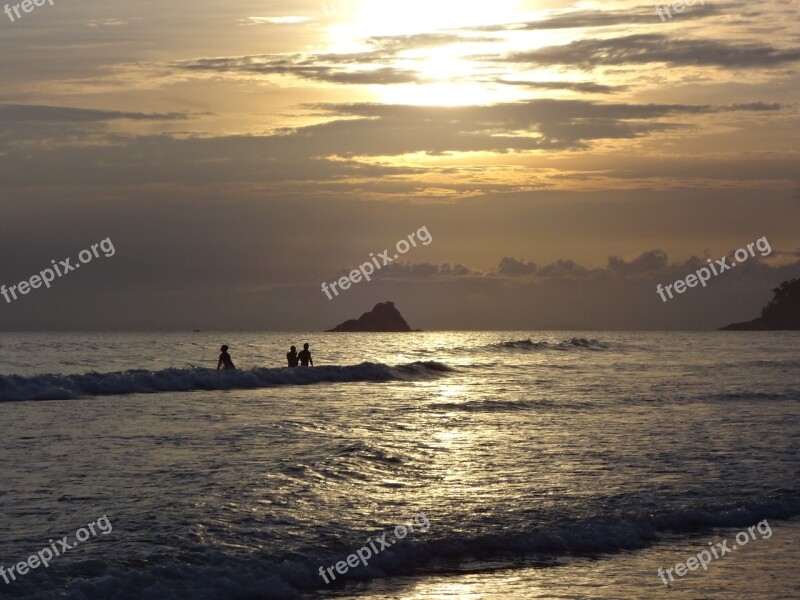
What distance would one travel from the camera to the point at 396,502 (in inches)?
736

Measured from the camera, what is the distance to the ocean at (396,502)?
14.2 m

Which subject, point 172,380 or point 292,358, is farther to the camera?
point 292,358

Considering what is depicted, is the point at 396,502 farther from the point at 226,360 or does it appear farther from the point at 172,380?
the point at 226,360

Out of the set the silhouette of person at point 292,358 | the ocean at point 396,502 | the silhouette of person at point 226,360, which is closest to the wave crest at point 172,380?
the silhouette of person at point 226,360

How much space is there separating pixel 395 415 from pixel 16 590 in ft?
72.2

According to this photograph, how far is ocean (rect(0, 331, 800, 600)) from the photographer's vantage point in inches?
558

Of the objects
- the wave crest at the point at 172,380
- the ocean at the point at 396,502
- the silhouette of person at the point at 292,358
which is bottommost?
the ocean at the point at 396,502

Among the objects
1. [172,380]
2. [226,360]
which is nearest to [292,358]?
[226,360]

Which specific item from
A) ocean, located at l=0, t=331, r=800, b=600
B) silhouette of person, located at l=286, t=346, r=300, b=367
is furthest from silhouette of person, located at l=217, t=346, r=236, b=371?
ocean, located at l=0, t=331, r=800, b=600

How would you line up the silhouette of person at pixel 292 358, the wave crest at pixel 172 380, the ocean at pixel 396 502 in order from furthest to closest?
the silhouette of person at pixel 292 358, the wave crest at pixel 172 380, the ocean at pixel 396 502

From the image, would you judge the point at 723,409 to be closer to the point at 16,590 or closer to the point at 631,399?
the point at 631,399

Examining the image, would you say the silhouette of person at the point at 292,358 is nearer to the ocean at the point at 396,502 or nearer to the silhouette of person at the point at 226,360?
the silhouette of person at the point at 226,360

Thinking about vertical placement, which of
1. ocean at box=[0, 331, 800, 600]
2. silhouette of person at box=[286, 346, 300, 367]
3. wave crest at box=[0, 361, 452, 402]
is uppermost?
silhouette of person at box=[286, 346, 300, 367]

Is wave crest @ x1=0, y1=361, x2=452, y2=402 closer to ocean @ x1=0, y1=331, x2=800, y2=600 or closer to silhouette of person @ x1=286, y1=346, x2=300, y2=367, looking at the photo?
silhouette of person @ x1=286, y1=346, x2=300, y2=367
